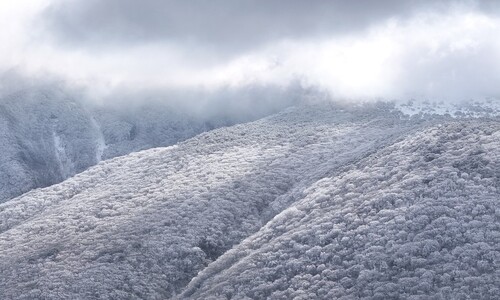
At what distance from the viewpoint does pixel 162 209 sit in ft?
193

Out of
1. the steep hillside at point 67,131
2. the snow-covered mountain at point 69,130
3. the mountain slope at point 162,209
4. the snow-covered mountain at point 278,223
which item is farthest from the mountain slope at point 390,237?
the steep hillside at point 67,131

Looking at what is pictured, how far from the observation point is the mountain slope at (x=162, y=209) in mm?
49344

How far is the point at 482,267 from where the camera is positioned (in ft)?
109

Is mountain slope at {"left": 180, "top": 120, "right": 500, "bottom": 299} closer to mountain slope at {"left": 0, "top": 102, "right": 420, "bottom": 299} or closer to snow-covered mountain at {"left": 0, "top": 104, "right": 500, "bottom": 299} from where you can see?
snow-covered mountain at {"left": 0, "top": 104, "right": 500, "bottom": 299}

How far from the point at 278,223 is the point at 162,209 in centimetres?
1377

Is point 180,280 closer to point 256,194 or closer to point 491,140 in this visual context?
point 256,194

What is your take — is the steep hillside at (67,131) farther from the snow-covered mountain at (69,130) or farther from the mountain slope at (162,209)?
the mountain slope at (162,209)

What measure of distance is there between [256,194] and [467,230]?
86.3 ft

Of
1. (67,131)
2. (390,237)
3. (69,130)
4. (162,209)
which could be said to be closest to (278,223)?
(390,237)

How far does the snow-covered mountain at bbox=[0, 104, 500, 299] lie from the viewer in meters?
36.6

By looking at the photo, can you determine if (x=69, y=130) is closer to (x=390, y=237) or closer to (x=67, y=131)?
(x=67, y=131)

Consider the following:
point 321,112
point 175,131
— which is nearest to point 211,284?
point 321,112

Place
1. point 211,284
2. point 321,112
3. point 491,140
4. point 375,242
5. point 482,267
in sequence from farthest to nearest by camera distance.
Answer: point 321,112, point 491,140, point 211,284, point 375,242, point 482,267

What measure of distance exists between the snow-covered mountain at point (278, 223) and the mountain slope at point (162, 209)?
17cm
